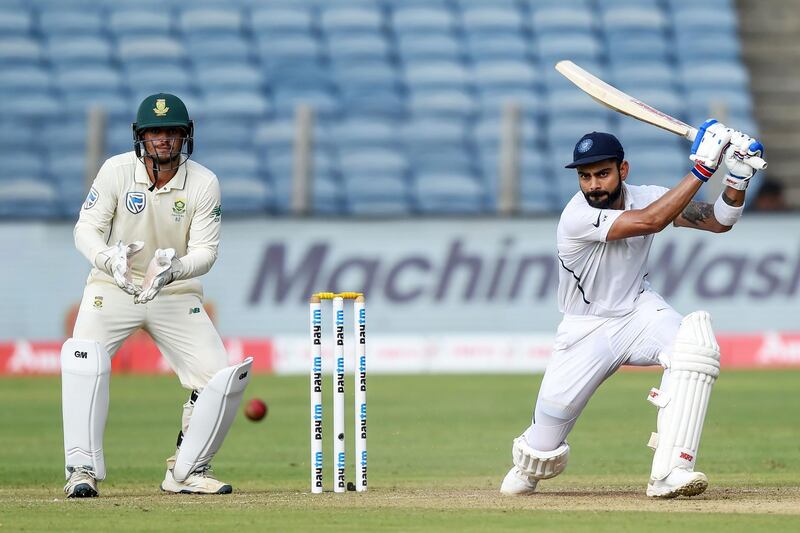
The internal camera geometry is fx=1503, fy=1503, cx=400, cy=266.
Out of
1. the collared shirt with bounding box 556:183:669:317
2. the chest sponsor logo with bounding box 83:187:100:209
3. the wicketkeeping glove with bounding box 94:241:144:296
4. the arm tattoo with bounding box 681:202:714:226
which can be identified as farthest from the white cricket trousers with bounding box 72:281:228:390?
the arm tattoo with bounding box 681:202:714:226

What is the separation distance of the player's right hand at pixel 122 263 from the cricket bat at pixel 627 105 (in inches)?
79.7

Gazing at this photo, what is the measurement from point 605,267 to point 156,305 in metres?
1.86

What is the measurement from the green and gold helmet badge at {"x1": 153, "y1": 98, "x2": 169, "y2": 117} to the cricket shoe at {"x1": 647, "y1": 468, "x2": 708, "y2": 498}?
245 cm

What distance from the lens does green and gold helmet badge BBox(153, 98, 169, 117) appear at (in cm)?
614

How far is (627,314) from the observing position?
6.07 m

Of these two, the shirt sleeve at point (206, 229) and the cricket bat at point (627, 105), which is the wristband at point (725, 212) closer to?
the cricket bat at point (627, 105)

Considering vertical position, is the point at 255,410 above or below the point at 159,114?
below

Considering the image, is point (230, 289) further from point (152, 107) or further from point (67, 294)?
point (152, 107)

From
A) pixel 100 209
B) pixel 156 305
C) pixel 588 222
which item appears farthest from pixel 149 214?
pixel 588 222

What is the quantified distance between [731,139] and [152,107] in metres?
2.32

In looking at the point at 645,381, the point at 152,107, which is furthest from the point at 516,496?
the point at 645,381

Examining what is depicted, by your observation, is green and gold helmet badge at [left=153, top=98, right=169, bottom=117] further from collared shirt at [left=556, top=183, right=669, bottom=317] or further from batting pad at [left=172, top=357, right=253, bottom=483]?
collared shirt at [left=556, top=183, right=669, bottom=317]

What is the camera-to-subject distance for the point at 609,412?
1039 cm

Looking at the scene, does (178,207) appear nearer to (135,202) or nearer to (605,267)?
(135,202)
